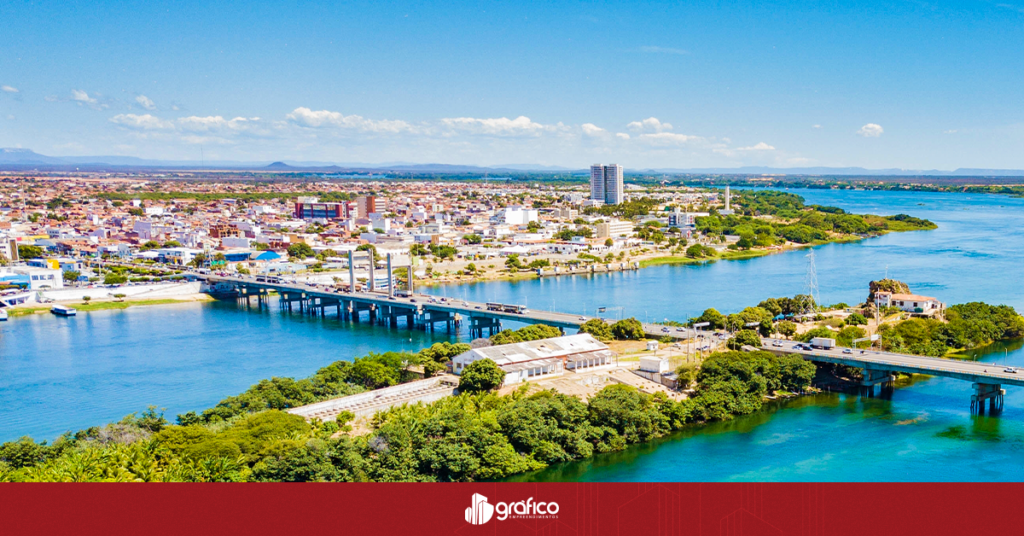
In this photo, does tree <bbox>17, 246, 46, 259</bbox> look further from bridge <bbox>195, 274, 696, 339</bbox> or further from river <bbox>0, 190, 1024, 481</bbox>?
river <bbox>0, 190, 1024, 481</bbox>

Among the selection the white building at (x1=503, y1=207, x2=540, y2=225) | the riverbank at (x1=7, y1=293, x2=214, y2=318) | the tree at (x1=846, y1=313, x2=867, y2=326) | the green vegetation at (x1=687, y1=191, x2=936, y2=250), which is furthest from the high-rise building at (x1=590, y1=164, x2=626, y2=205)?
the tree at (x1=846, y1=313, x2=867, y2=326)

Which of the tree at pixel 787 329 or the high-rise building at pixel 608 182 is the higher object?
the high-rise building at pixel 608 182

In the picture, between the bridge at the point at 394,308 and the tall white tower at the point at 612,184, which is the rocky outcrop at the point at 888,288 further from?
the tall white tower at the point at 612,184

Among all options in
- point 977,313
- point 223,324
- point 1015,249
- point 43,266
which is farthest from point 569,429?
point 1015,249

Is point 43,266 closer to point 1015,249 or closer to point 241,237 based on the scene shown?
point 241,237

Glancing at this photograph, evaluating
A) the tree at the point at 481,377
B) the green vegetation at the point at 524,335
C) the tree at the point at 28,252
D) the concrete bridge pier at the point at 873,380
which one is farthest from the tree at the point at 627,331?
the tree at the point at 28,252
